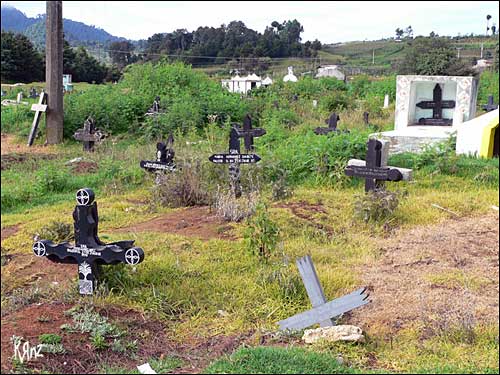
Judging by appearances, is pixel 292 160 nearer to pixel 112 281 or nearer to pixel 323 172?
pixel 323 172

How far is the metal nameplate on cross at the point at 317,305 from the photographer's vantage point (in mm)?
4082

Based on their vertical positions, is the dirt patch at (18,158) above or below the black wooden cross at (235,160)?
below

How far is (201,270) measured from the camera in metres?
5.36

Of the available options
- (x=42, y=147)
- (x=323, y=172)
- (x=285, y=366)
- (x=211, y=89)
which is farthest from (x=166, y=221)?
(x=211, y=89)

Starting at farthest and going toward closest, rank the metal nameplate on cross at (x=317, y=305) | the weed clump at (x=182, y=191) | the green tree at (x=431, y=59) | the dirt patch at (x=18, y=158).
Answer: the green tree at (x=431, y=59)
the dirt patch at (x=18, y=158)
the weed clump at (x=182, y=191)
the metal nameplate on cross at (x=317, y=305)

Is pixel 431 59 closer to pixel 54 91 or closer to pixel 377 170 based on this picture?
pixel 54 91

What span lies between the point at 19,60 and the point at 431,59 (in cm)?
2358

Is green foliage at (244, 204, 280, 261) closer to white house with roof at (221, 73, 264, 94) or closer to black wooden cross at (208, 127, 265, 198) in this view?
black wooden cross at (208, 127, 265, 198)

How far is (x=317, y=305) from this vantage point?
4.24 meters

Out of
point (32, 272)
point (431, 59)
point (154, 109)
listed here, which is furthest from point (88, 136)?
point (431, 59)

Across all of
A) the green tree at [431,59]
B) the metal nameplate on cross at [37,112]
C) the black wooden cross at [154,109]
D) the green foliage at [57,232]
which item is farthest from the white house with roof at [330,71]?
the green foliage at [57,232]

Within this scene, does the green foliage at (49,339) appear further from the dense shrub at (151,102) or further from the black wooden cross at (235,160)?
the dense shrub at (151,102)

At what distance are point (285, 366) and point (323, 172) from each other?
19.2ft

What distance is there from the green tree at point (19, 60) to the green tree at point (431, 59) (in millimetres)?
21679
